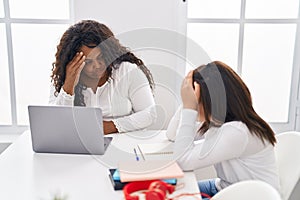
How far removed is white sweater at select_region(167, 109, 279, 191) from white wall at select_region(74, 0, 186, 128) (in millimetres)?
794

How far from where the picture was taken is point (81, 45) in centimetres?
198

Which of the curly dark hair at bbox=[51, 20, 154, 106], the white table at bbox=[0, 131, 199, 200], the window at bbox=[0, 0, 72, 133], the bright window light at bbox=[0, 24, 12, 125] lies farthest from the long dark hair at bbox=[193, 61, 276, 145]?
the bright window light at bbox=[0, 24, 12, 125]

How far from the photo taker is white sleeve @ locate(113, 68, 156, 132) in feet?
6.30

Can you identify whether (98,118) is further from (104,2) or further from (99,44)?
(104,2)

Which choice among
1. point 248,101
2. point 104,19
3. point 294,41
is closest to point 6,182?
point 248,101

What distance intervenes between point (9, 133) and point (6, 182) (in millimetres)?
1296

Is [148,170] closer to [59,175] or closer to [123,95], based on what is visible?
[59,175]

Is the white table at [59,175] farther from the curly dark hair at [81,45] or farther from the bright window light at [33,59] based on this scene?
the bright window light at [33,59]

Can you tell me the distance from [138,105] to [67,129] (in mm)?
508

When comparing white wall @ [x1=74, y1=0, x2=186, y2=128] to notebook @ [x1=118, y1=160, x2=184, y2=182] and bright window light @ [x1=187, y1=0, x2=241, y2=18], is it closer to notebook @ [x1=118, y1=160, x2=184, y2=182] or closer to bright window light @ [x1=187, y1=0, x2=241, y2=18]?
bright window light @ [x1=187, y1=0, x2=241, y2=18]

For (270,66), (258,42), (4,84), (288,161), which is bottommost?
(288,161)

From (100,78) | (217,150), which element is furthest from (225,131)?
(100,78)

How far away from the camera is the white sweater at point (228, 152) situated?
4.83ft

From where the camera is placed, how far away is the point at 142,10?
2.30m
